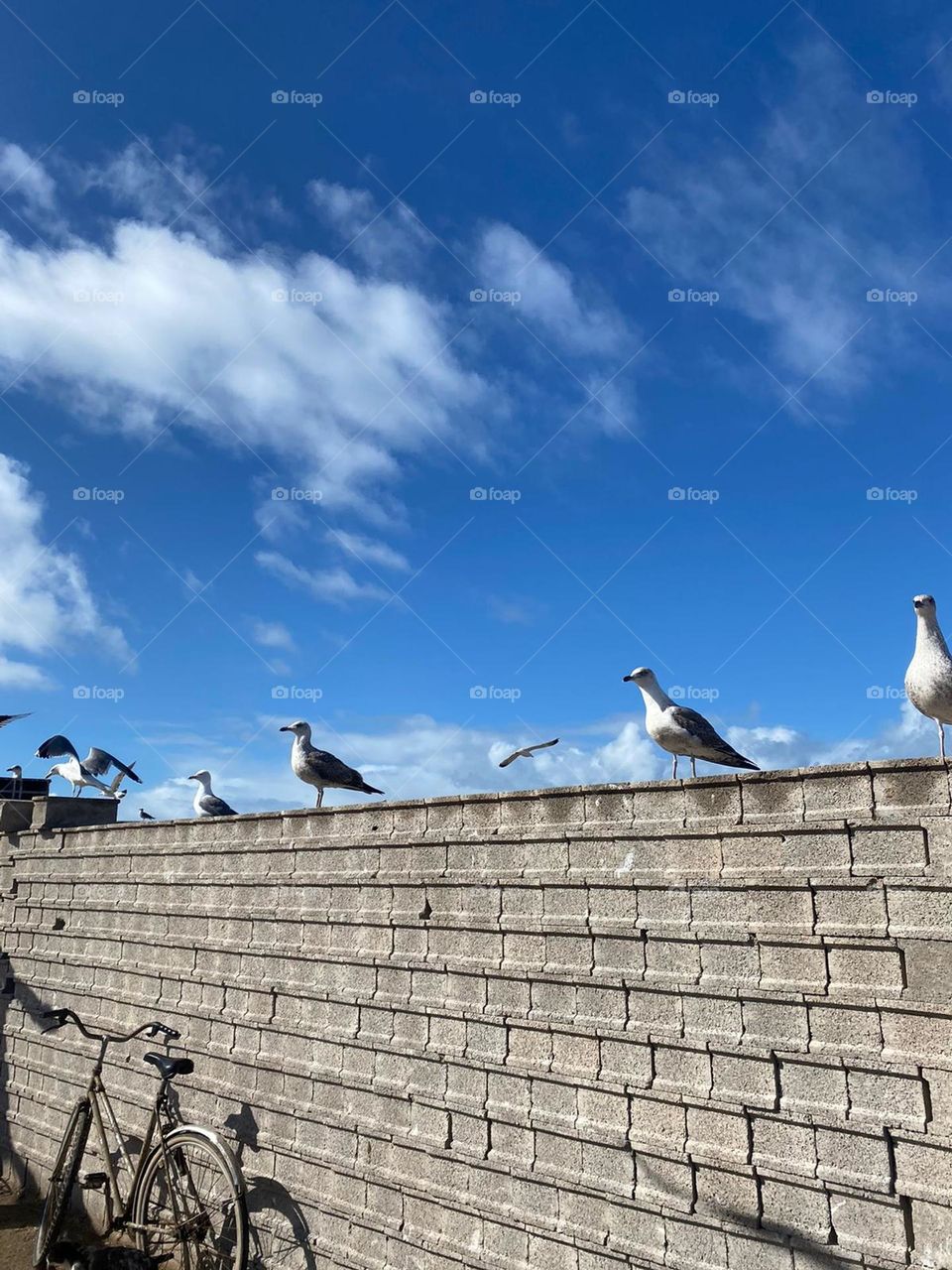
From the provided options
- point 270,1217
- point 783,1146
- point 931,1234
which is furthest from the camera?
point 270,1217

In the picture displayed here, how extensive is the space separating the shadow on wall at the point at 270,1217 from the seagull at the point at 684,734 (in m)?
4.86

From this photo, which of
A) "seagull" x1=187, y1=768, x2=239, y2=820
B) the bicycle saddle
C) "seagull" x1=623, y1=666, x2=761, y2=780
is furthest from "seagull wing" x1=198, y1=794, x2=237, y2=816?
"seagull" x1=623, y1=666, x2=761, y2=780

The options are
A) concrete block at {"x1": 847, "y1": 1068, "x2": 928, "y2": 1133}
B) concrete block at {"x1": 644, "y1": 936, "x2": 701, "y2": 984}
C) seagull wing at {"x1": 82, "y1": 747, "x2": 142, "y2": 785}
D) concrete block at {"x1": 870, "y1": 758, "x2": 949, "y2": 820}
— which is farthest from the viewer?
seagull wing at {"x1": 82, "y1": 747, "x2": 142, "y2": 785}

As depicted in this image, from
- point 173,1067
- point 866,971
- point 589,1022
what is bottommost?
point 173,1067

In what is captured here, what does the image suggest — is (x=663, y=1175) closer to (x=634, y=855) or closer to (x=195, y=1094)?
(x=634, y=855)

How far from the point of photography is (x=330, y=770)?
29.1ft

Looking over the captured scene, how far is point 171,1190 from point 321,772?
11.8 ft

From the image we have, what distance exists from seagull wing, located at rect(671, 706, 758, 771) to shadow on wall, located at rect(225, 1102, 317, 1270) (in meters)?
5.03

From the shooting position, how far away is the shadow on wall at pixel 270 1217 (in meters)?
7.51

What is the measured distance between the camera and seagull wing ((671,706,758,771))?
5.88 metres

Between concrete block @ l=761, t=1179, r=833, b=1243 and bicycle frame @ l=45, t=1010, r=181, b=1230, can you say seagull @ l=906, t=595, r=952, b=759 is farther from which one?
bicycle frame @ l=45, t=1010, r=181, b=1230

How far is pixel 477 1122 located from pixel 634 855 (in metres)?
2.24

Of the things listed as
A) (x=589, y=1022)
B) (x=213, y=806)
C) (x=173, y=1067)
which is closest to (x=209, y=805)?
(x=213, y=806)

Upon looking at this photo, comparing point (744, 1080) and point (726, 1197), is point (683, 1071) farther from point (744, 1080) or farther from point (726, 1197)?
point (726, 1197)
